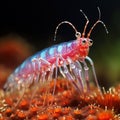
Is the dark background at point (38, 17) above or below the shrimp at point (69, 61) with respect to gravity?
above

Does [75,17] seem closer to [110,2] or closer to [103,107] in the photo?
[110,2]

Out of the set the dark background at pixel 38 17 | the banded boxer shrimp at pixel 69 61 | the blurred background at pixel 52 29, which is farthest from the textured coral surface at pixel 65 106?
the dark background at pixel 38 17

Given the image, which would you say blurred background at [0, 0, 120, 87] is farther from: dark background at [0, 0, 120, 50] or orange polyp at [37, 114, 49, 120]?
orange polyp at [37, 114, 49, 120]

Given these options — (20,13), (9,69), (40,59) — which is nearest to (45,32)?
(20,13)

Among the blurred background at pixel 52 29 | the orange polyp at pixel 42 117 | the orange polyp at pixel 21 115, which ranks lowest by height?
the orange polyp at pixel 42 117

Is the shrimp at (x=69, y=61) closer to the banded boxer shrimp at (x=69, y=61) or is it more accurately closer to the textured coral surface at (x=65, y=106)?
the banded boxer shrimp at (x=69, y=61)

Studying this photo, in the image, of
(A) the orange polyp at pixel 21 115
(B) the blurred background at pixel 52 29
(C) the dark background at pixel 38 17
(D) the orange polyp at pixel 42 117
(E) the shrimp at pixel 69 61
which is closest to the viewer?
(D) the orange polyp at pixel 42 117

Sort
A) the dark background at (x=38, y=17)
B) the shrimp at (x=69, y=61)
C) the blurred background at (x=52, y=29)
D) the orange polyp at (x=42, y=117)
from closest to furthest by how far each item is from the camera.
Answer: the orange polyp at (x=42, y=117)
the shrimp at (x=69, y=61)
the blurred background at (x=52, y=29)
the dark background at (x=38, y=17)
